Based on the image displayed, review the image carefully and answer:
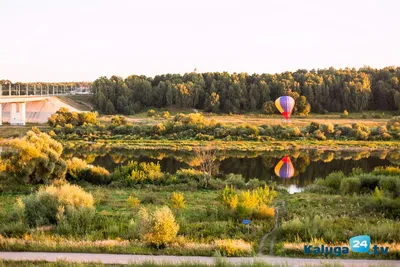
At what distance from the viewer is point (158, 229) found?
11.7 meters

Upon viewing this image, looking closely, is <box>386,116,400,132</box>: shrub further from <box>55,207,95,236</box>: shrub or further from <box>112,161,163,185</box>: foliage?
<box>55,207,95,236</box>: shrub

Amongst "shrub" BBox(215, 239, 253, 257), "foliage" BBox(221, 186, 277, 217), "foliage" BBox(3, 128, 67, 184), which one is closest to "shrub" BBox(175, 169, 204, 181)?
"foliage" BBox(3, 128, 67, 184)

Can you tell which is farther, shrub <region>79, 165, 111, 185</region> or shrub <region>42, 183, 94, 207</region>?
shrub <region>79, 165, 111, 185</region>

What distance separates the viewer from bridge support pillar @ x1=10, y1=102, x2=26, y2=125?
67188 millimetres

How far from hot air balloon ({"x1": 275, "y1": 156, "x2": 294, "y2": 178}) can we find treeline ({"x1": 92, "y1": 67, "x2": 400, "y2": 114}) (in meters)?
43.0

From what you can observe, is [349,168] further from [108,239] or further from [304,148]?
[108,239]

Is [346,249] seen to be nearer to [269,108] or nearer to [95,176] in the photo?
[95,176]

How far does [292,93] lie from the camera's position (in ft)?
274

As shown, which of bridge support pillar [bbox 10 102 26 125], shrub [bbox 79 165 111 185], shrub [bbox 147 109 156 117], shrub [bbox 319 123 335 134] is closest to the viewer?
shrub [bbox 79 165 111 185]

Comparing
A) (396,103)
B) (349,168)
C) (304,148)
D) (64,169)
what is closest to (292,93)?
(396,103)

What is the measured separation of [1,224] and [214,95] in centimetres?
7307

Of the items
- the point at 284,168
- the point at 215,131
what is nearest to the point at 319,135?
the point at 215,131

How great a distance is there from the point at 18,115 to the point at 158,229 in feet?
205

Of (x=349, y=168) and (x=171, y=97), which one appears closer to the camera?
(x=349, y=168)
